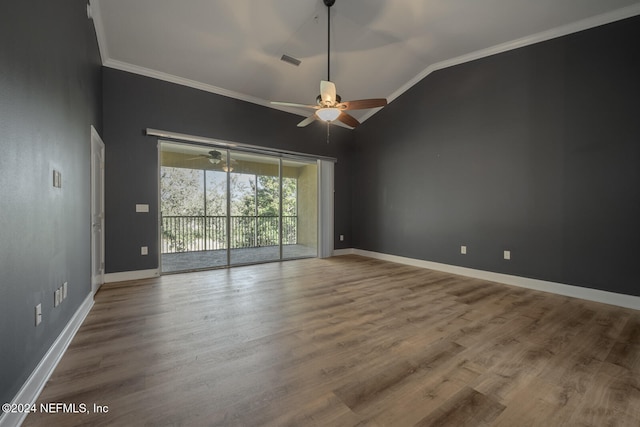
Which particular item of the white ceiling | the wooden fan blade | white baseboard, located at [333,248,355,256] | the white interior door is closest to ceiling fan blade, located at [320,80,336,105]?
the wooden fan blade

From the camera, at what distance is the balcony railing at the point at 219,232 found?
5242 mm

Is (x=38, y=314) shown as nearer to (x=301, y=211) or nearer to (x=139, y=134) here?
(x=139, y=134)

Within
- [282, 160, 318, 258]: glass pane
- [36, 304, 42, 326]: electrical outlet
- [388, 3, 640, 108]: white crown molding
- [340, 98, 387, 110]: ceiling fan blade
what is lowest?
[36, 304, 42, 326]: electrical outlet

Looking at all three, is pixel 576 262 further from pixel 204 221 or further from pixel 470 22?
pixel 204 221

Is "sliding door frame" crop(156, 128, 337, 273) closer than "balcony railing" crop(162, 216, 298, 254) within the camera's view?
Yes

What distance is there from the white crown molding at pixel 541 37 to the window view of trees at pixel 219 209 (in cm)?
367

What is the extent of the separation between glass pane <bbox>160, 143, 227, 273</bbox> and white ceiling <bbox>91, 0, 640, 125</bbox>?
126 centimetres

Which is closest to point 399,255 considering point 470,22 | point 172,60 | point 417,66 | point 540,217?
point 540,217

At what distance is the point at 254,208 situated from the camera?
219 inches

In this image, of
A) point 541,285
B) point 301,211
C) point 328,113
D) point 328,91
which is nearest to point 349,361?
point 328,113

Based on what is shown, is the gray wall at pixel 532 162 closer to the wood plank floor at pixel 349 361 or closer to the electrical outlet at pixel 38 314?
the wood plank floor at pixel 349 361

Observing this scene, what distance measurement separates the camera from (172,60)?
12.9 feet

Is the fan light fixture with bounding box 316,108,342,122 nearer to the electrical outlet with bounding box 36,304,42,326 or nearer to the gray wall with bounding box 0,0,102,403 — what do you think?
the gray wall with bounding box 0,0,102,403

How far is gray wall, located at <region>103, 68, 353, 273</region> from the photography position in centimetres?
389
